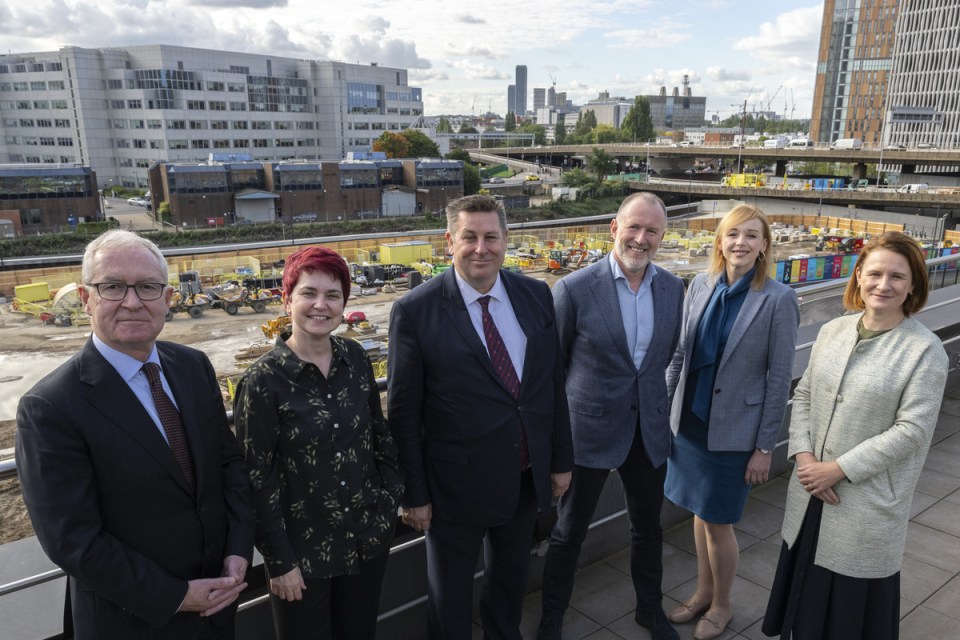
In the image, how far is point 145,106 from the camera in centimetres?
5569

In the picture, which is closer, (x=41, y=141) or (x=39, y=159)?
(x=41, y=141)

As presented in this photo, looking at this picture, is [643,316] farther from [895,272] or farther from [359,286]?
[359,286]

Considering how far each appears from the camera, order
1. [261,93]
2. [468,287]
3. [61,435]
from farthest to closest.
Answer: [261,93] < [468,287] < [61,435]

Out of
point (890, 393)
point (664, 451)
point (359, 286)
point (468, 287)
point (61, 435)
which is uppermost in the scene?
point (468, 287)

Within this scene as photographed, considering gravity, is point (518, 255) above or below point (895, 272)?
below

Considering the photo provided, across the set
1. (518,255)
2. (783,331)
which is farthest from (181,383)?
(518,255)

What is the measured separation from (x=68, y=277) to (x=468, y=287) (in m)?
37.2

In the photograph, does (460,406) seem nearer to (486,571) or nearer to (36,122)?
(486,571)

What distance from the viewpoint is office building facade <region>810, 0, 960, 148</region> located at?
74.2 m

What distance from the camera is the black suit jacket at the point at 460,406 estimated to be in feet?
7.07

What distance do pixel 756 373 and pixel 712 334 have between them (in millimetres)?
214

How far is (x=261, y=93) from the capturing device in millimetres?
62062

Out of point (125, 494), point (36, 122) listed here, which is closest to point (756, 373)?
point (125, 494)

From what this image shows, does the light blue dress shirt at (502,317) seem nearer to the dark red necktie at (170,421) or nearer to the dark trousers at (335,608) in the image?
the dark trousers at (335,608)
